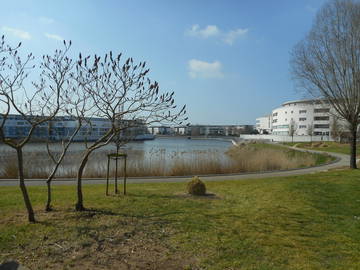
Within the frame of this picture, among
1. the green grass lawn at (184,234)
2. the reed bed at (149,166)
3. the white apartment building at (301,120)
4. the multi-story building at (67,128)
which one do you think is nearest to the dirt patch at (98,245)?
the green grass lawn at (184,234)

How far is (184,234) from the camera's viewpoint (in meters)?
5.21

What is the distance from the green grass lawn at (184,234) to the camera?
4133 mm

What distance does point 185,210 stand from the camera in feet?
22.8

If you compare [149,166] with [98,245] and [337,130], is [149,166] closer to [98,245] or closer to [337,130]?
[98,245]

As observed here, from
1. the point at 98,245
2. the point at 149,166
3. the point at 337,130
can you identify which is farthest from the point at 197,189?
the point at 337,130

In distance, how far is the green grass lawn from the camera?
4133mm

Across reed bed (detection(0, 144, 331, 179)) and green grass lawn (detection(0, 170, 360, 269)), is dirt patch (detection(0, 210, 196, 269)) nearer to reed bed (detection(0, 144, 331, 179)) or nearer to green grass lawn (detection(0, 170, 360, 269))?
green grass lawn (detection(0, 170, 360, 269))

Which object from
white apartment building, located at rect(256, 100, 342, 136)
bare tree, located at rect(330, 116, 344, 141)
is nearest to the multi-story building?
bare tree, located at rect(330, 116, 344, 141)

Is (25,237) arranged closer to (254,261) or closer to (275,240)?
(254,261)

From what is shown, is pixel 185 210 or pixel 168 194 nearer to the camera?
pixel 185 210

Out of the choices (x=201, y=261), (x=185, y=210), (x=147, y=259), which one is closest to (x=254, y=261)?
(x=201, y=261)

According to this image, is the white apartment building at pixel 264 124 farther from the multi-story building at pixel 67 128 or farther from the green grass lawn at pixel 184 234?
the green grass lawn at pixel 184 234

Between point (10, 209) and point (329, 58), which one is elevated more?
point (329, 58)

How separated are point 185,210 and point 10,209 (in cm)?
435
